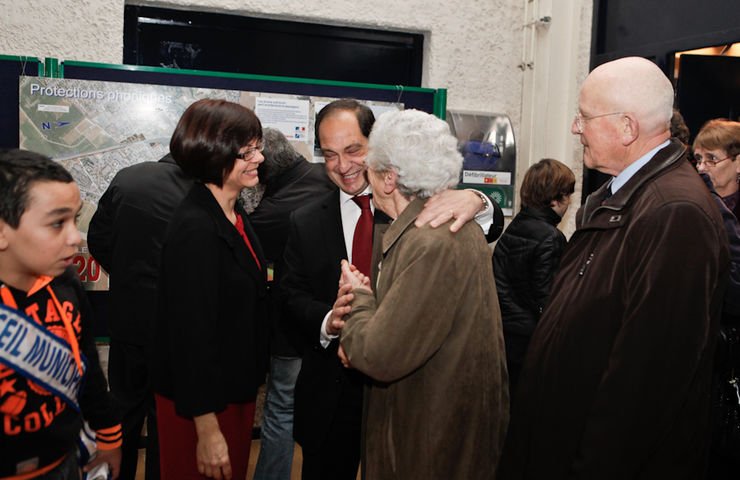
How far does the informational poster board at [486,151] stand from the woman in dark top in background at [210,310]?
7.88ft

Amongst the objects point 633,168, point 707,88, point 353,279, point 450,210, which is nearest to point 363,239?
point 353,279

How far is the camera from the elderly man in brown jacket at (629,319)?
1.22 m

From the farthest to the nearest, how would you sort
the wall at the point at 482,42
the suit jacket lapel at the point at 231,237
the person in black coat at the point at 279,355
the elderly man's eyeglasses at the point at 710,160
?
the wall at the point at 482,42 → the person in black coat at the point at 279,355 → the elderly man's eyeglasses at the point at 710,160 → the suit jacket lapel at the point at 231,237

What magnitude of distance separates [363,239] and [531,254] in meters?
1.31

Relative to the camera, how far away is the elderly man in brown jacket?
122 cm

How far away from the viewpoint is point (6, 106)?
2.95 m

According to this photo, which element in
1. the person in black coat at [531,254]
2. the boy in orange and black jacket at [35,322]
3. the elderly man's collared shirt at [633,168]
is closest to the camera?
the boy in orange and black jacket at [35,322]

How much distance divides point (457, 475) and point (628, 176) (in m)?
0.87

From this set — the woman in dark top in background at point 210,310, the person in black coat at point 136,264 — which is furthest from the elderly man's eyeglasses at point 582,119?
the person in black coat at point 136,264

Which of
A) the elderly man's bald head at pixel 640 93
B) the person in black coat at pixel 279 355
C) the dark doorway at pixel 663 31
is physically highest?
the dark doorway at pixel 663 31

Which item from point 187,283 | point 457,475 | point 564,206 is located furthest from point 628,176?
point 564,206

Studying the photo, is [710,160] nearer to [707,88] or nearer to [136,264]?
[707,88]

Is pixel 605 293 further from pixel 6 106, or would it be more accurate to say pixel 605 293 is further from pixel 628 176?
pixel 6 106

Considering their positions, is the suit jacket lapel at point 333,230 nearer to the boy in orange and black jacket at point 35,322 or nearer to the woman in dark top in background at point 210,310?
the woman in dark top in background at point 210,310
